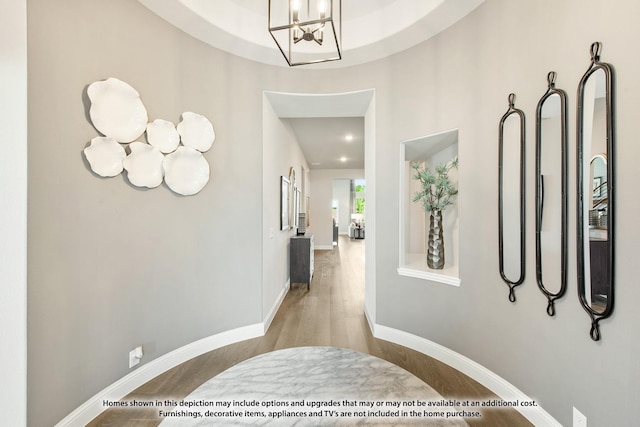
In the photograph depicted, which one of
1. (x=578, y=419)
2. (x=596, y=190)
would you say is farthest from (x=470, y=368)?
(x=596, y=190)

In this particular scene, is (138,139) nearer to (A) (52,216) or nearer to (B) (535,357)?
(A) (52,216)

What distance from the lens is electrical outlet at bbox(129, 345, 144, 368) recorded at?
1.89m

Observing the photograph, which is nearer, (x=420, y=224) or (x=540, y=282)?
(x=540, y=282)

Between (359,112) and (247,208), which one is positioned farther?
(359,112)

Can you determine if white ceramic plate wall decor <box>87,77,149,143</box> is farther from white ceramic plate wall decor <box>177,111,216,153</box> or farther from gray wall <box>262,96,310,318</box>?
gray wall <box>262,96,310,318</box>

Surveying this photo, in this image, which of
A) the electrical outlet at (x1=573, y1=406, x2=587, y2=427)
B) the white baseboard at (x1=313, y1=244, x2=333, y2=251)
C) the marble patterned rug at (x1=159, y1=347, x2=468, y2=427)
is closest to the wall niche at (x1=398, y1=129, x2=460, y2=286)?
the electrical outlet at (x1=573, y1=406, x2=587, y2=427)

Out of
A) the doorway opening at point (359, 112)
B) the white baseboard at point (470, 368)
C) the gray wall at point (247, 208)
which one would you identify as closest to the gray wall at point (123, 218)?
the gray wall at point (247, 208)

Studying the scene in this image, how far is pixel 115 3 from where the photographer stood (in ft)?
5.83

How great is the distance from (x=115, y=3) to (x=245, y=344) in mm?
2835

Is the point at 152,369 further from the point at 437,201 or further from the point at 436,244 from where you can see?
the point at 437,201

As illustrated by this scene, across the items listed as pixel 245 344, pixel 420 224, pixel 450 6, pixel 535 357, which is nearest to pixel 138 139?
pixel 245 344

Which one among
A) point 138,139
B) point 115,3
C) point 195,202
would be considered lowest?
point 195,202

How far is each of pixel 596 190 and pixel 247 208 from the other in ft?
8.18

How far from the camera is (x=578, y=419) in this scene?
4.40ft
